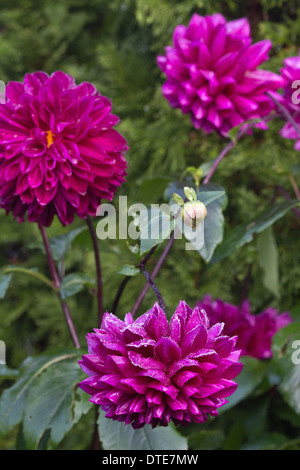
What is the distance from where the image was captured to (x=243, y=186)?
93cm

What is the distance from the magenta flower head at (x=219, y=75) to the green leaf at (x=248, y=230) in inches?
3.6

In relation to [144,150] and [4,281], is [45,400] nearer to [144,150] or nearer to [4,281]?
[4,281]

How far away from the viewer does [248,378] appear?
26.0 inches

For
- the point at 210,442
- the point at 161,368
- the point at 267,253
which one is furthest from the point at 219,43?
the point at 210,442

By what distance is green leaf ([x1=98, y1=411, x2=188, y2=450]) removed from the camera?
467 mm

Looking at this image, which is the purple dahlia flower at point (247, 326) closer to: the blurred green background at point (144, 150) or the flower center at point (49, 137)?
the blurred green background at point (144, 150)

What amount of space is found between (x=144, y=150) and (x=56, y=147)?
22.4 inches

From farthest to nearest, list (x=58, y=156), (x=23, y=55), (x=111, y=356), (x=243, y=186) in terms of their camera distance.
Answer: (x=23, y=55) < (x=243, y=186) < (x=58, y=156) < (x=111, y=356)

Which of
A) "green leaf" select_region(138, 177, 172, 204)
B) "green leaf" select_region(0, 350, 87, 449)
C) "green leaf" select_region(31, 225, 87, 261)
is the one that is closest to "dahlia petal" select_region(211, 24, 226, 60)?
"green leaf" select_region(138, 177, 172, 204)

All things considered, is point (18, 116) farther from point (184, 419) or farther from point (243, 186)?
point (243, 186)

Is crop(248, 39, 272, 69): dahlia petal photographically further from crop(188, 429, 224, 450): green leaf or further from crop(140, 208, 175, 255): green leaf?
crop(188, 429, 224, 450): green leaf

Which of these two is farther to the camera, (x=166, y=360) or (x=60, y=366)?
(x=60, y=366)
